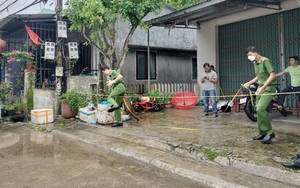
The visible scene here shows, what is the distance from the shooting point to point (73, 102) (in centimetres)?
923

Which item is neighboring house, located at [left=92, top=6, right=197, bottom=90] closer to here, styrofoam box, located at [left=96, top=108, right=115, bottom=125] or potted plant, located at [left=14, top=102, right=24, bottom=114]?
potted plant, located at [left=14, top=102, right=24, bottom=114]

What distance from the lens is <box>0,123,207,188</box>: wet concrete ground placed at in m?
3.94

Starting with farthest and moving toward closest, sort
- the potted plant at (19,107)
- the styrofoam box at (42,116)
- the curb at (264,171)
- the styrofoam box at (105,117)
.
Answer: the potted plant at (19,107) → the styrofoam box at (42,116) → the styrofoam box at (105,117) → the curb at (264,171)

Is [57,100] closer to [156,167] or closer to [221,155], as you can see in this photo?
[156,167]

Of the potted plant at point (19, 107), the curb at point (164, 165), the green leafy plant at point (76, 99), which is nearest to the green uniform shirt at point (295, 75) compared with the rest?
the curb at point (164, 165)

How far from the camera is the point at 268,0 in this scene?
839 cm

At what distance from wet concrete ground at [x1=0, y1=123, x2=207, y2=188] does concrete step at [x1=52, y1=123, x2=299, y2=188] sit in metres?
0.15

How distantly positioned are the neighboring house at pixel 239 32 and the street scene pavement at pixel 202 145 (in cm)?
224

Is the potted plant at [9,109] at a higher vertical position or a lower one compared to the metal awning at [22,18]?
lower

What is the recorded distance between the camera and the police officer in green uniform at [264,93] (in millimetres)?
5051

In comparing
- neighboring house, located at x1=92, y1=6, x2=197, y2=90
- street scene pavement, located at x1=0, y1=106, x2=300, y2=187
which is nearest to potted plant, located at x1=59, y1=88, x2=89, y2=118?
street scene pavement, located at x1=0, y1=106, x2=300, y2=187

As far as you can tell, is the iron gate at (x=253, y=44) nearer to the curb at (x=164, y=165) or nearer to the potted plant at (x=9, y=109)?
the curb at (x=164, y=165)

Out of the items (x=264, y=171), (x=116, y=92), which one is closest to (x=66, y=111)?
(x=116, y=92)

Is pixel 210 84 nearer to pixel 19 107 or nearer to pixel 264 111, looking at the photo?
pixel 264 111
